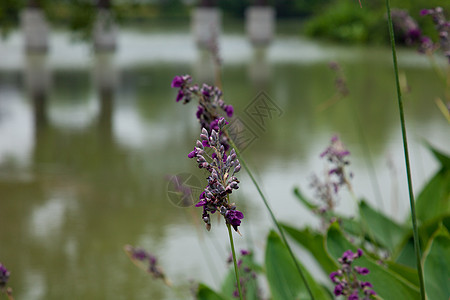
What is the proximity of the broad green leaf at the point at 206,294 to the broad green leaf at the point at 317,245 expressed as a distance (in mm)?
331

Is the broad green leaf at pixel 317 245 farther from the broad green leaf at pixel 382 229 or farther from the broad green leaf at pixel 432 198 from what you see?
the broad green leaf at pixel 432 198

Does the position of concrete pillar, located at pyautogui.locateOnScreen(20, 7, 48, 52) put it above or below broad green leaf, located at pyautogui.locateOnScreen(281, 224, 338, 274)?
below

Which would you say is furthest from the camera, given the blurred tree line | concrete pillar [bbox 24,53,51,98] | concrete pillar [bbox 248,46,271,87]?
the blurred tree line

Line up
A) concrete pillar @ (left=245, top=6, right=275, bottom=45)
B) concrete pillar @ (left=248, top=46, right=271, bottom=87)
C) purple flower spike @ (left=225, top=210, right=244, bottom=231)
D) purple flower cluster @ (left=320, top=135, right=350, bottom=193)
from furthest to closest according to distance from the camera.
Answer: concrete pillar @ (left=245, top=6, right=275, bottom=45) → concrete pillar @ (left=248, top=46, right=271, bottom=87) → purple flower cluster @ (left=320, top=135, right=350, bottom=193) → purple flower spike @ (left=225, top=210, right=244, bottom=231)

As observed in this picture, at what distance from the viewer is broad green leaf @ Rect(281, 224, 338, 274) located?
1.89m

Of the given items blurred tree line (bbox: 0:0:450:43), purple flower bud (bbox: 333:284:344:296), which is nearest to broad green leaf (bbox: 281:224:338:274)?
purple flower bud (bbox: 333:284:344:296)

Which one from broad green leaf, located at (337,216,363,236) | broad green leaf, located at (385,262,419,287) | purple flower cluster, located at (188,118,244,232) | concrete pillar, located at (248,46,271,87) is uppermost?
purple flower cluster, located at (188,118,244,232)

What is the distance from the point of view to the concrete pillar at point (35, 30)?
49.9 ft

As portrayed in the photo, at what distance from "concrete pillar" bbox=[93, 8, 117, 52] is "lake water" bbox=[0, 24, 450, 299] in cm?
365

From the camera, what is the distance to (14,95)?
8.52 m

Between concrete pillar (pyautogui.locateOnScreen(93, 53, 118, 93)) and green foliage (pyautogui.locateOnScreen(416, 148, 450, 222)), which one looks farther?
concrete pillar (pyautogui.locateOnScreen(93, 53, 118, 93))

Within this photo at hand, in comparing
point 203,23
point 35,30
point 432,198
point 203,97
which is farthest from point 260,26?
point 203,97

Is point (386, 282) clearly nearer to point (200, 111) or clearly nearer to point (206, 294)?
point (206, 294)

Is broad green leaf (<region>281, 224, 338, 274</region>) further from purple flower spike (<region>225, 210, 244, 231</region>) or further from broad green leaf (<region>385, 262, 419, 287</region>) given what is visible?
purple flower spike (<region>225, 210, 244, 231</region>)
